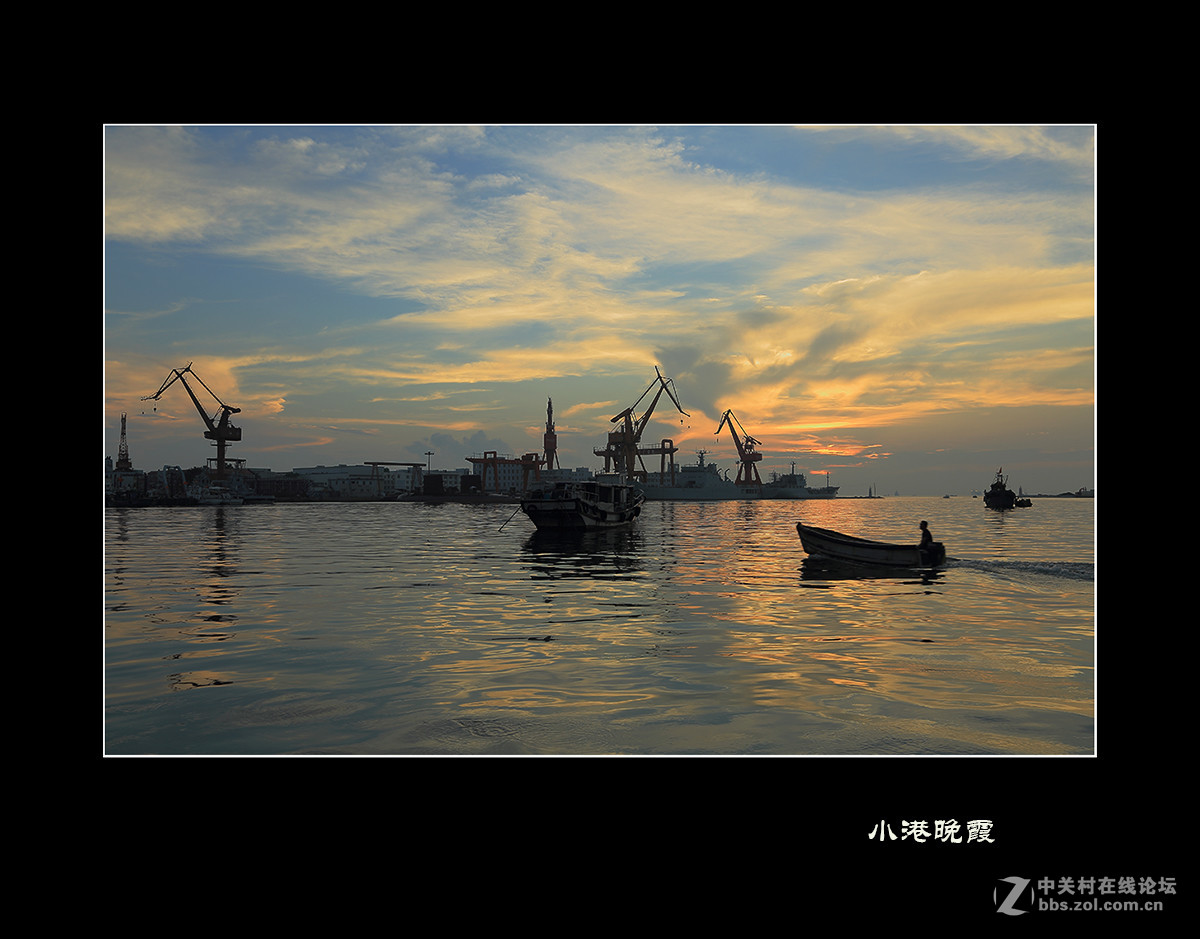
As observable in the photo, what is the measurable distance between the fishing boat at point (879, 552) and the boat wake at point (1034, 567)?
3469mm

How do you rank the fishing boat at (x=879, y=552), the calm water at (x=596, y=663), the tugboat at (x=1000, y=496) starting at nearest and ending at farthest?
the calm water at (x=596, y=663) < the fishing boat at (x=879, y=552) < the tugboat at (x=1000, y=496)

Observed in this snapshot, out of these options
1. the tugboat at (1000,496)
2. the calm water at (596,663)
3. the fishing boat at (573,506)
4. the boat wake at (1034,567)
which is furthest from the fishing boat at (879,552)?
the tugboat at (1000,496)

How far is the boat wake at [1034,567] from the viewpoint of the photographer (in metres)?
34.2

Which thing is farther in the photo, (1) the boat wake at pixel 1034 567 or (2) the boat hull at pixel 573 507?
(2) the boat hull at pixel 573 507

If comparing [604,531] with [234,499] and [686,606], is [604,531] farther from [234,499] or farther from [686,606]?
[234,499]

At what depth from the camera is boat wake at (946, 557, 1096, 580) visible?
34188 millimetres

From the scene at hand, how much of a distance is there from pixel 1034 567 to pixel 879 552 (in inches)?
357

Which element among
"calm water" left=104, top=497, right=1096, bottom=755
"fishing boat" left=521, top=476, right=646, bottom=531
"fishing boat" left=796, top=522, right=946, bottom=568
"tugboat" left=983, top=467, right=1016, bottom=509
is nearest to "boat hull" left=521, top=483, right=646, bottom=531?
"fishing boat" left=521, top=476, right=646, bottom=531

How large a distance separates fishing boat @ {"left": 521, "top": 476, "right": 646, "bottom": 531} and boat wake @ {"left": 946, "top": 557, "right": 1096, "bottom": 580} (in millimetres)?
28631

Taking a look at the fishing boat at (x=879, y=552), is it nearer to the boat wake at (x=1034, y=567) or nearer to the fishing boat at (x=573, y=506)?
the boat wake at (x=1034, y=567)

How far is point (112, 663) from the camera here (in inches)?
611
